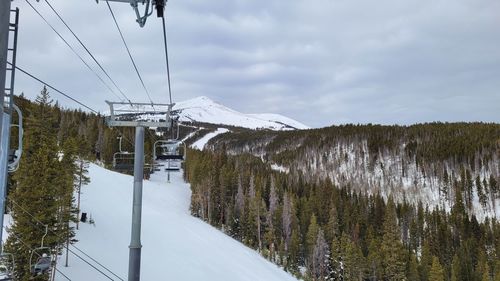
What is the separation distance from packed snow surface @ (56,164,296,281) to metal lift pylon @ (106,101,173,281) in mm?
24513

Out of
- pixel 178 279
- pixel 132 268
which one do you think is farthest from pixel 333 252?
pixel 132 268

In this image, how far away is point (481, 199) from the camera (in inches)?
4532

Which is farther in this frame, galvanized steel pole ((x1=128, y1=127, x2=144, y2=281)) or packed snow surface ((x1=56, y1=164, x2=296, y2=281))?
packed snow surface ((x1=56, y1=164, x2=296, y2=281))

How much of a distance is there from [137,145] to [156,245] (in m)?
38.8

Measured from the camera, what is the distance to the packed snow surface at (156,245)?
39.2m

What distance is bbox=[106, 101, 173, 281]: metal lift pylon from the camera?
11686 millimetres

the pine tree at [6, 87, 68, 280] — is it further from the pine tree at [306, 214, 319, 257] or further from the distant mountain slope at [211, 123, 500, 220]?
the distant mountain slope at [211, 123, 500, 220]

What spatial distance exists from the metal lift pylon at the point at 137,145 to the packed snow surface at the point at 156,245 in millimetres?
24513

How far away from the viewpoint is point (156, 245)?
4834 centimetres

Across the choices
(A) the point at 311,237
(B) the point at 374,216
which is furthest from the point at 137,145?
(B) the point at 374,216

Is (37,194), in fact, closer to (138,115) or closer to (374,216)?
(138,115)

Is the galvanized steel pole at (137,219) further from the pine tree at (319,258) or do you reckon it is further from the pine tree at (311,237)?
the pine tree at (311,237)

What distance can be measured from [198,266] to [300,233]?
34201 mm

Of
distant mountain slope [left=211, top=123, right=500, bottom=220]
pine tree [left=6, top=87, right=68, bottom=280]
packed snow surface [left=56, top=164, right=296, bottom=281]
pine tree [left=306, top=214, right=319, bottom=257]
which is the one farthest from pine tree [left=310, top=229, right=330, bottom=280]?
distant mountain slope [left=211, top=123, right=500, bottom=220]
